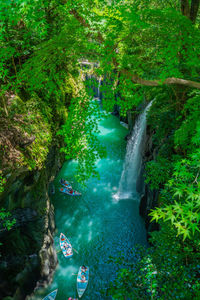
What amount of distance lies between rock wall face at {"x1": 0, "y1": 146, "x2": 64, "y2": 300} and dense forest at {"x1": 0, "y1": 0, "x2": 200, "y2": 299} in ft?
1.17

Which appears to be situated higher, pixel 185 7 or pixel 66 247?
pixel 185 7

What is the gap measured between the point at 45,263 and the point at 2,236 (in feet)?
9.60

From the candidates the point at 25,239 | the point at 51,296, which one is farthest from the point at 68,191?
the point at 51,296

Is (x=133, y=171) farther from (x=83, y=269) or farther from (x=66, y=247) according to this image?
(x=83, y=269)

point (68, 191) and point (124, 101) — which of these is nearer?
point (124, 101)

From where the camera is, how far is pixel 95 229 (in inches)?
467

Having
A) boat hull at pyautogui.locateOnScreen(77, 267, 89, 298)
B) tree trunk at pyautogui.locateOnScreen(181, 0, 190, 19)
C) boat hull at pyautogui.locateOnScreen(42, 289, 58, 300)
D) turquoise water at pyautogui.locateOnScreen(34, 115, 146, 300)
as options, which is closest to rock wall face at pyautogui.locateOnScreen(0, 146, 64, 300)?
boat hull at pyautogui.locateOnScreen(42, 289, 58, 300)

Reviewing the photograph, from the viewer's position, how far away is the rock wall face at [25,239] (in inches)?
286

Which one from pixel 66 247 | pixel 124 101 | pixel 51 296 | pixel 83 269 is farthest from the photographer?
pixel 66 247

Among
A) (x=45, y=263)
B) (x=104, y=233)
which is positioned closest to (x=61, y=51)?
(x=45, y=263)

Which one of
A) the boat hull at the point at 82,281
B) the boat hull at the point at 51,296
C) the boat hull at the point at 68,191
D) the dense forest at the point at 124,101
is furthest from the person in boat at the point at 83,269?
the boat hull at the point at 68,191

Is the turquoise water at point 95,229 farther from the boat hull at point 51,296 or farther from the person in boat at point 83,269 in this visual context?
the person in boat at point 83,269

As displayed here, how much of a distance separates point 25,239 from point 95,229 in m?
4.83

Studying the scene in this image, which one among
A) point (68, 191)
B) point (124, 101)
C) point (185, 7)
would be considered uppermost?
point (185, 7)
